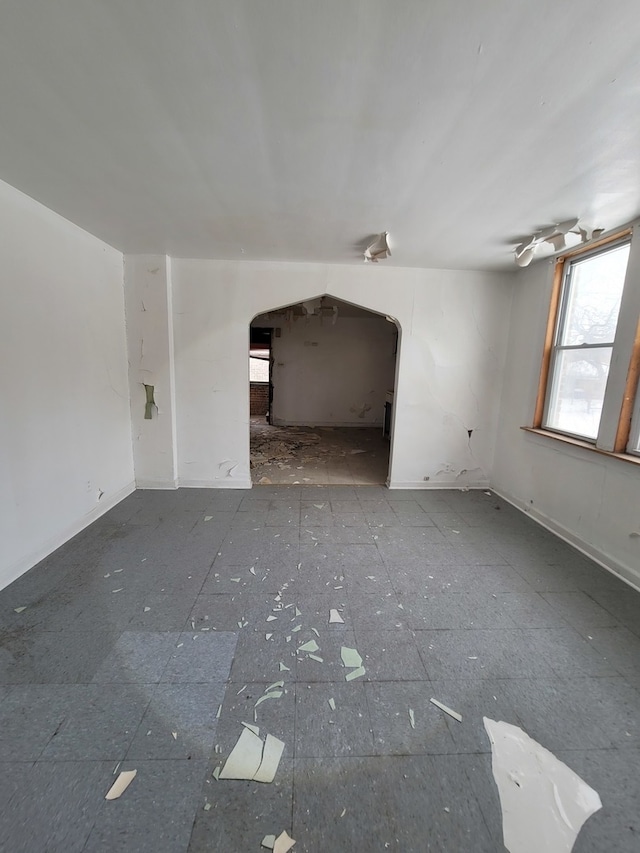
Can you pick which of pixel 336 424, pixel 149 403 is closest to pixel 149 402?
pixel 149 403

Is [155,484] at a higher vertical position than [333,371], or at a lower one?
lower

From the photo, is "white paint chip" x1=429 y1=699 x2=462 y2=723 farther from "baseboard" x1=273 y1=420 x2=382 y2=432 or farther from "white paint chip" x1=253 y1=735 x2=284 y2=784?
"baseboard" x1=273 y1=420 x2=382 y2=432

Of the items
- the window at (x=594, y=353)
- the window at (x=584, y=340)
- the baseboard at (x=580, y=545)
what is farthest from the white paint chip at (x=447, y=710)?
the window at (x=584, y=340)

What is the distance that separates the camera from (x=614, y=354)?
2.49 metres

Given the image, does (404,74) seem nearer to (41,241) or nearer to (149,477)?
(41,241)

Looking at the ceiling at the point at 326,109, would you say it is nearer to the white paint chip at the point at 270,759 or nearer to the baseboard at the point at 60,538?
the baseboard at the point at 60,538

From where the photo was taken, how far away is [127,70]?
48.8 inches

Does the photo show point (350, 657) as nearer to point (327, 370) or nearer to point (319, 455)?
point (319, 455)

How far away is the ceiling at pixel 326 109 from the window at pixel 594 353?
1.66ft

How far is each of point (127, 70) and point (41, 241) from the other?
1.58m

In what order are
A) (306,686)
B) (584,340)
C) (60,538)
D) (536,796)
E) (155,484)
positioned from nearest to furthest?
(536,796) < (306,686) < (60,538) < (584,340) < (155,484)

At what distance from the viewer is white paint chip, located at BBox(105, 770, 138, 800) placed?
1.11 meters

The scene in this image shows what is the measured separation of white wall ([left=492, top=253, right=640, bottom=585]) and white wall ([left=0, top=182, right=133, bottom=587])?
4.02 metres

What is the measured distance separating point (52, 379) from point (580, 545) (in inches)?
165
